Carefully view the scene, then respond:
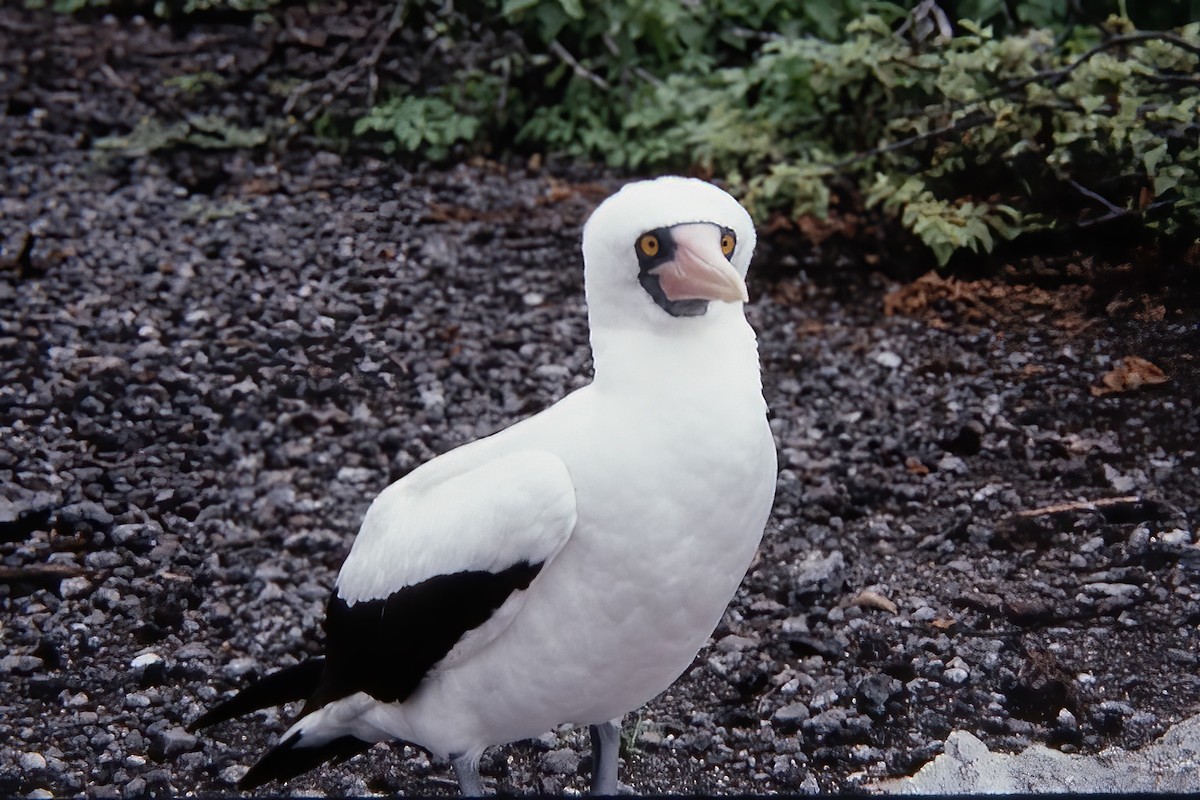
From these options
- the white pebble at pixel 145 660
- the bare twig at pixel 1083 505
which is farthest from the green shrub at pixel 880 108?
the white pebble at pixel 145 660

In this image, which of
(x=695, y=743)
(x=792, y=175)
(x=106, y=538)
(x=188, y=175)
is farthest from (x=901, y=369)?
(x=188, y=175)

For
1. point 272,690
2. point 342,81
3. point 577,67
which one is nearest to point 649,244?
point 272,690

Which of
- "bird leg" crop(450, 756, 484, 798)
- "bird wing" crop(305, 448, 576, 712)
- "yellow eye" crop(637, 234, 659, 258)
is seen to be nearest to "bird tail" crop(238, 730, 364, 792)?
"bird wing" crop(305, 448, 576, 712)

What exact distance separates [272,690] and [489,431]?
4.13 feet

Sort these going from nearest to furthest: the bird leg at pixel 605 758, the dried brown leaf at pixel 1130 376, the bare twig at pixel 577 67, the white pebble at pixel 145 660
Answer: the bird leg at pixel 605 758
the white pebble at pixel 145 660
the dried brown leaf at pixel 1130 376
the bare twig at pixel 577 67

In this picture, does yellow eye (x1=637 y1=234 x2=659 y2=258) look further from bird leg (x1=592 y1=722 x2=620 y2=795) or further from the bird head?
bird leg (x1=592 y1=722 x2=620 y2=795)

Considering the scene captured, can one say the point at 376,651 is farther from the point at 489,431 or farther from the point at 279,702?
the point at 489,431

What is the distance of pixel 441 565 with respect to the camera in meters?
1.96

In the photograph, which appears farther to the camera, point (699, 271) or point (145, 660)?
point (145, 660)

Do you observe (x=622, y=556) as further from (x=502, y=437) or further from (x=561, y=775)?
(x=561, y=775)

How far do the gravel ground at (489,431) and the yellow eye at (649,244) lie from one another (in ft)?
3.45

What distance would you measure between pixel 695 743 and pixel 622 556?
77 cm

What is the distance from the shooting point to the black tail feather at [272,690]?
7.47 feet

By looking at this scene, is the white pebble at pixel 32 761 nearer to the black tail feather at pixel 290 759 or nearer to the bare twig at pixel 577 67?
the black tail feather at pixel 290 759
